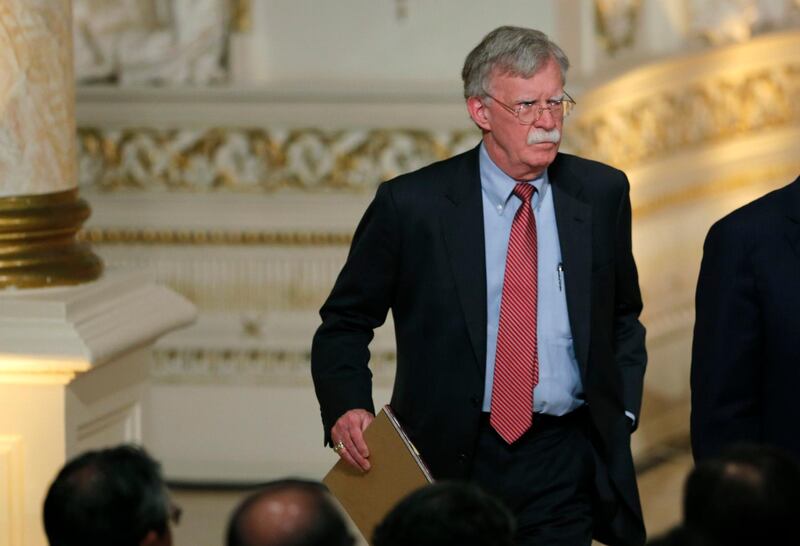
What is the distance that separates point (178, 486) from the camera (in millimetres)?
9164

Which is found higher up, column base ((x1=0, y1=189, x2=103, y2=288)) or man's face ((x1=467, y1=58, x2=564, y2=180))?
man's face ((x1=467, y1=58, x2=564, y2=180))

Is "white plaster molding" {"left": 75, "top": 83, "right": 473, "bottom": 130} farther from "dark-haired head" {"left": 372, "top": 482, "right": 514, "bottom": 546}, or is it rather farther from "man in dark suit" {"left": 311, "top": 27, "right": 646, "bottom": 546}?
"dark-haired head" {"left": 372, "top": 482, "right": 514, "bottom": 546}

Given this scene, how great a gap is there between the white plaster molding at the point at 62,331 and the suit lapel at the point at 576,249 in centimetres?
148

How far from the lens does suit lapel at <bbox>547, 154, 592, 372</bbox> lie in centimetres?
488

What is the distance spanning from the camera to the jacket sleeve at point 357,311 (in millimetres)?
5008

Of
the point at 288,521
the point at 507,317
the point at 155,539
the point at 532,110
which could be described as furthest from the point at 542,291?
the point at 288,521

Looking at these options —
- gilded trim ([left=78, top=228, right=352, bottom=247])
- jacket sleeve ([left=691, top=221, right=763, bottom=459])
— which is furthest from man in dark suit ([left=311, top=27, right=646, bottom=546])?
gilded trim ([left=78, top=228, right=352, bottom=247])

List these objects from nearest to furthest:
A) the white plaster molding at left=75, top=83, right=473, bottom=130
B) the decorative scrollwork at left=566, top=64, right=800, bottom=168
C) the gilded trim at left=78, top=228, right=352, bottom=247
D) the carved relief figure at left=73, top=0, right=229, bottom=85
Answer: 1. the white plaster molding at left=75, top=83, right=473, bottom=130
2. the gilded trim at left=78, top=228, right=352, bottom=247
3. the carved relief figure at left=73, top=0, right=229, bottom=85
4. the decorative scrollwork at left=566, top=64, right=800, bottom=168

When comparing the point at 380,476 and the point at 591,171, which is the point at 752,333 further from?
the point at 380,476

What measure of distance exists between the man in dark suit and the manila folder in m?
0.06

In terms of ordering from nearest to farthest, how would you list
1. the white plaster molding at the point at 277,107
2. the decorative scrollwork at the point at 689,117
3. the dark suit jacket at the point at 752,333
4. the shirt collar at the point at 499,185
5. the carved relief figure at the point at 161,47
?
1. the dark suit jacket at the point at 752,333
2. the shirt collar at the point at 499,185
3. the white plaster molding at the point at 277,107
4. the carved relief figure at the point at 161,47
5. the decorative scrollwork at the point at 689,117

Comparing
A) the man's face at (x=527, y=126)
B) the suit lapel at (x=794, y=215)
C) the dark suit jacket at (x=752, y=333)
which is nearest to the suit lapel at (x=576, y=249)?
the man's face at (x=527, y=126)

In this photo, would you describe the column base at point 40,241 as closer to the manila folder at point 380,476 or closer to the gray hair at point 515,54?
the manila folder at point 380,476

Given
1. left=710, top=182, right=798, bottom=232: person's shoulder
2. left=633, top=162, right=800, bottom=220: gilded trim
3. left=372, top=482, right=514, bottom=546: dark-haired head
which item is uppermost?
left=710, top=182, right=798, bottom=232: person's shoulder
